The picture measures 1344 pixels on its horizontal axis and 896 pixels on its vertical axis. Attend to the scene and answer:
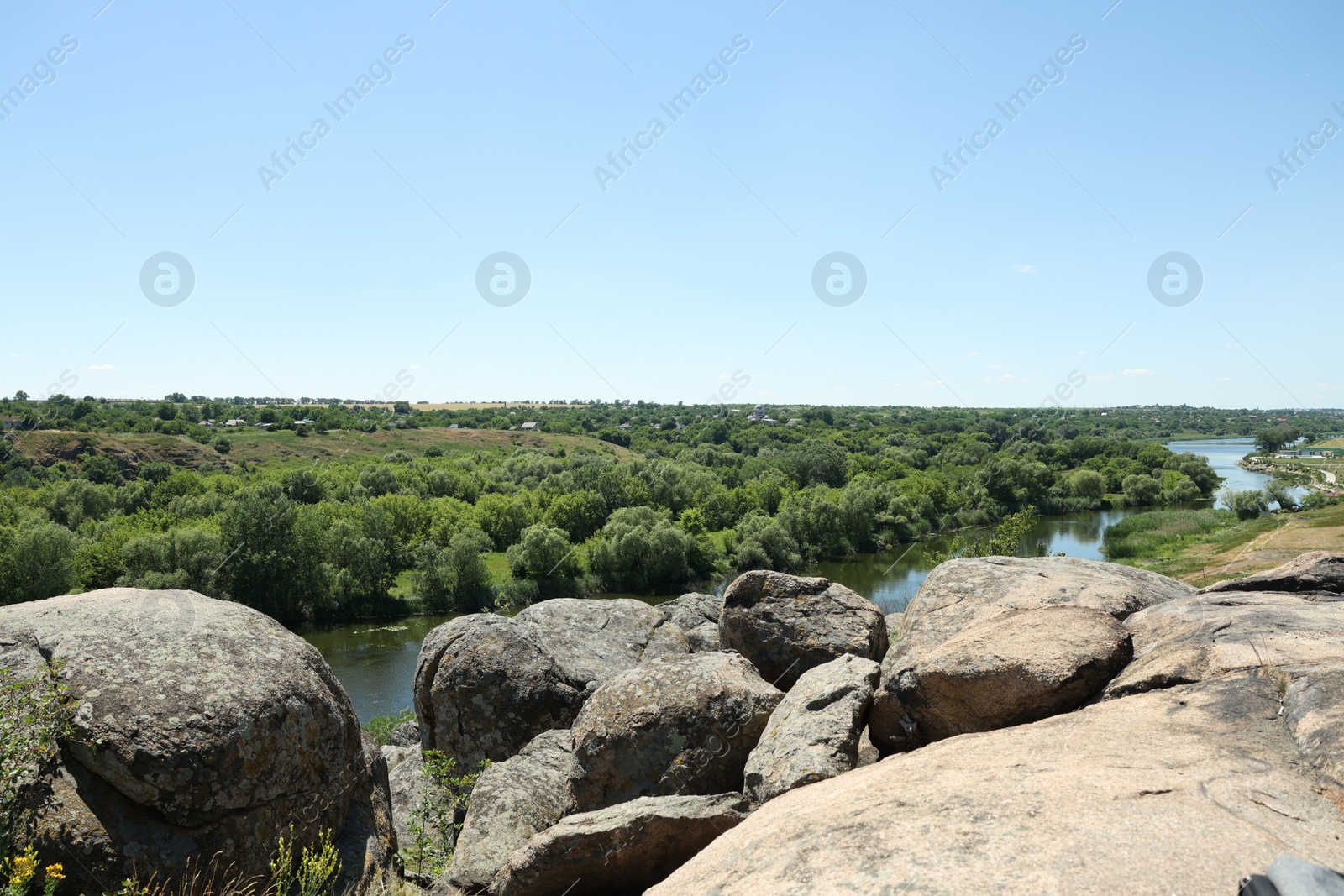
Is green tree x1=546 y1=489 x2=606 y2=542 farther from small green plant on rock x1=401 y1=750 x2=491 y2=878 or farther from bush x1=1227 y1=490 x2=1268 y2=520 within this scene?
small green plant on rock x1=401 y1=750 x2=491 y2=878

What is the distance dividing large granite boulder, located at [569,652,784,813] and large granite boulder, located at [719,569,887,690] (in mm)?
1952

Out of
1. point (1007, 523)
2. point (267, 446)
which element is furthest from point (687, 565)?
point (267, 446)

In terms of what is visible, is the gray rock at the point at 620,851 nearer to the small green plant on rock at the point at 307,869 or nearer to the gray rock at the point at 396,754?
the small green plant on rock at the point at 307,869

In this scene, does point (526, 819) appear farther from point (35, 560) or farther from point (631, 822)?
point (35, 560)

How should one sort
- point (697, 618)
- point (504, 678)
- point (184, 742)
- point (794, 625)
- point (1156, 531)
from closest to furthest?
point (184, 742), point (794, 625), point (504, 678), point (697, 618), point (1156, 531)

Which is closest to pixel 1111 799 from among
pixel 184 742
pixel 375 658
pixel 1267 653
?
pixel 1267 653

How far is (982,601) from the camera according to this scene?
913 cm

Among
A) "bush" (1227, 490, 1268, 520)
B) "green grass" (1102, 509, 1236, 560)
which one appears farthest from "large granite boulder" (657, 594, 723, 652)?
"bush" (1227, 490, 1268, 520)

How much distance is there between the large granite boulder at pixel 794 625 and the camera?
431 inches

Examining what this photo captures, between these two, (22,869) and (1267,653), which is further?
(1267,653)

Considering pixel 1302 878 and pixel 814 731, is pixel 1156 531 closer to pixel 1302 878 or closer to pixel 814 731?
pixel 814 731

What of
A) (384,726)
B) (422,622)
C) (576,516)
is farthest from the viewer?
(576,516)

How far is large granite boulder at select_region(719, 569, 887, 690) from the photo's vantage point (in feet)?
35.9

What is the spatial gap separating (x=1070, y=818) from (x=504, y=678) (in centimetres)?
926
